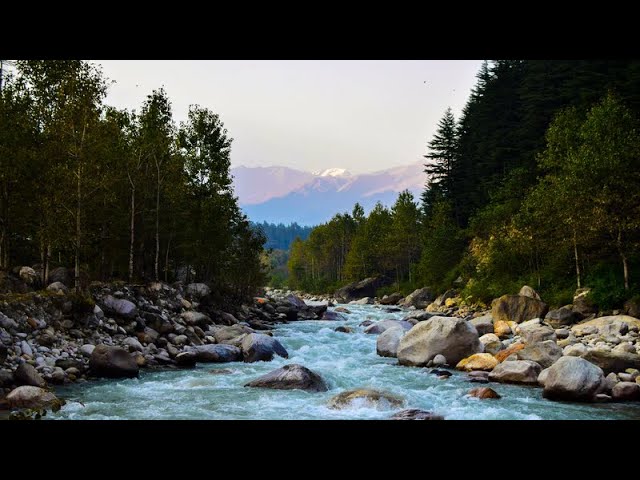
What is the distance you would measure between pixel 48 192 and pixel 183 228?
9.80 metres

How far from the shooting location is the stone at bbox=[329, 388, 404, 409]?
35.4ft

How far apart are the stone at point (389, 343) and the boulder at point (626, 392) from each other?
23.4ft

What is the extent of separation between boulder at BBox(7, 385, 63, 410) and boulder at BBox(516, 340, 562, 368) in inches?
443

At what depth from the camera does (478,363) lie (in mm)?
15250

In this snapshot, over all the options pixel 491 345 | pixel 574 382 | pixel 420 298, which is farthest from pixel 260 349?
pixel 420 298

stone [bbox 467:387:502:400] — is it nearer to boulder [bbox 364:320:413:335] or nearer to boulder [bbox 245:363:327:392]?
boulder [bbox 245:363:327:392]

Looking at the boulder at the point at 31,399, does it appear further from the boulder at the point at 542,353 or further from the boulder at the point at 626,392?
the boulder at the point at 542,353

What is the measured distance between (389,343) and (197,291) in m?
11.6

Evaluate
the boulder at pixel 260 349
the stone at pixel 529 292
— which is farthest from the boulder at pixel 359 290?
the boulder at pixel 260 349

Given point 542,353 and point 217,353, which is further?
point 217,353

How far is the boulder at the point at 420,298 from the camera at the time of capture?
4410 cm

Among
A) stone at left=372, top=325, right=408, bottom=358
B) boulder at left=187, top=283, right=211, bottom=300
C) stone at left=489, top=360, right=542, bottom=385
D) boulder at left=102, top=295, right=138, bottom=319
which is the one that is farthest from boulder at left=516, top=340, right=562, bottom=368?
boulder at left=187, top=283, right=211, bottom=300

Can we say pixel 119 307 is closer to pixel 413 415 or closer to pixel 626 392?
pixel 413 415
